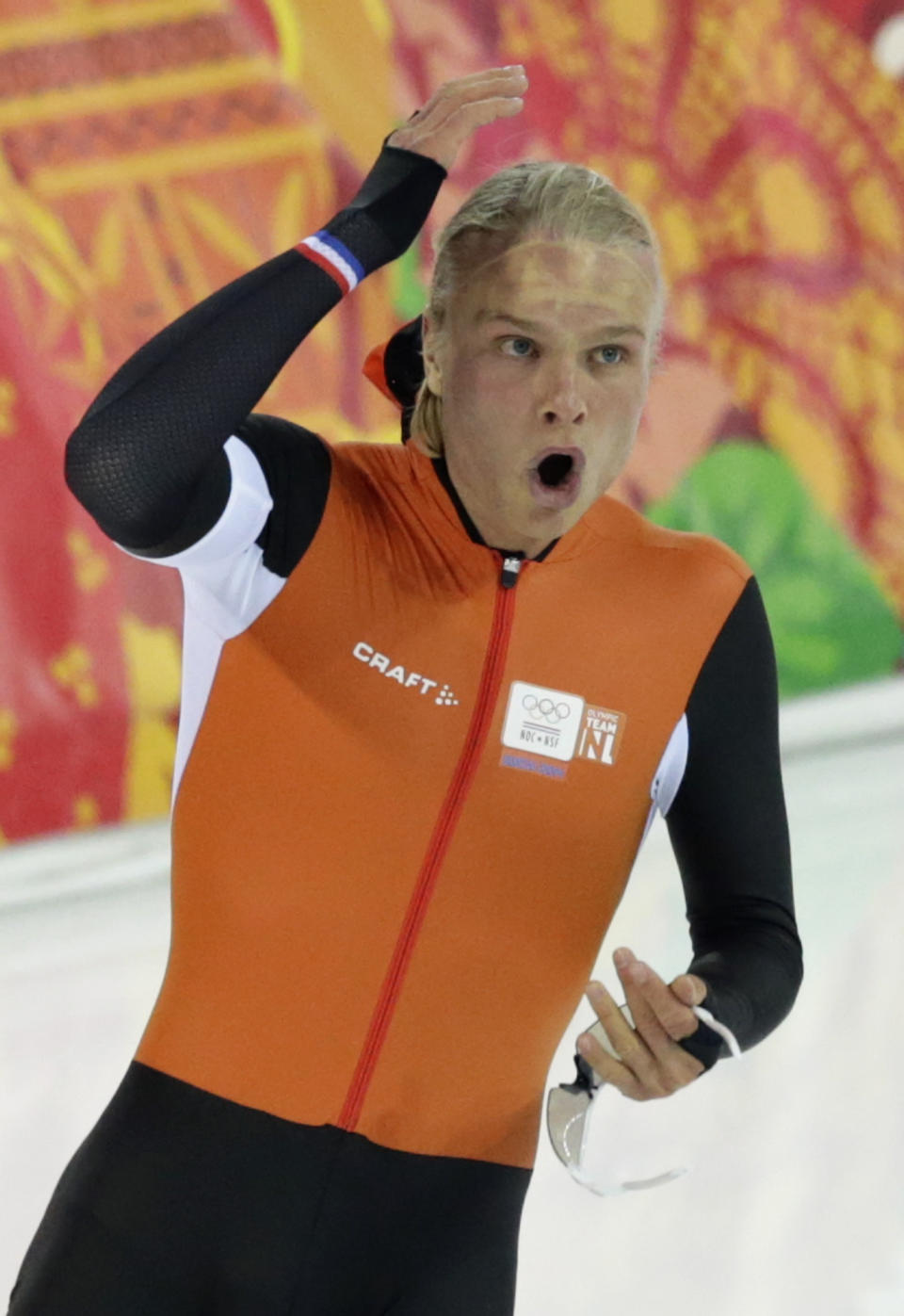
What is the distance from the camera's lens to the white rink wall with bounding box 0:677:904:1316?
7.76ft

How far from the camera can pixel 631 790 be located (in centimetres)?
152

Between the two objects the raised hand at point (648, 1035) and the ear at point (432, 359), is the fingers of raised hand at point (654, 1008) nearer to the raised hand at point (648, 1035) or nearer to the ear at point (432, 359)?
the raised hand at point (648, 1035)

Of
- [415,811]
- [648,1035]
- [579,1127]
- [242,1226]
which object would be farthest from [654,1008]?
→ [242,1226]

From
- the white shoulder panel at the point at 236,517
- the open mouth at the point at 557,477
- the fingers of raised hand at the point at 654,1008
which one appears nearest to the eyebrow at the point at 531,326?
the open mouth at the point at 557,477

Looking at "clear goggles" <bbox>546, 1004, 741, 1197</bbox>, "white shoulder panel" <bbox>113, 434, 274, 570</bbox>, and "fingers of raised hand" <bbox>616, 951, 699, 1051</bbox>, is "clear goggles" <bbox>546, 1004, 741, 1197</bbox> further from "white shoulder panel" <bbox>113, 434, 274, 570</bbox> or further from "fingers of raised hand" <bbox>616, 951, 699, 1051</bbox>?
"white shoulder panel" <bbox>113, 434, 274, 570</bbox>

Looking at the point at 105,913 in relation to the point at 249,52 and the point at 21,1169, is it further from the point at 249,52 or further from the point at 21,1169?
the point at 249,52

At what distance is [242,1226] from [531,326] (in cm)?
→ 74

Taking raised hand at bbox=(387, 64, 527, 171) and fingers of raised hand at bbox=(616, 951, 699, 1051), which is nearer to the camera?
fingers of raised hand at bbox=(616, 951, 699, 1051)

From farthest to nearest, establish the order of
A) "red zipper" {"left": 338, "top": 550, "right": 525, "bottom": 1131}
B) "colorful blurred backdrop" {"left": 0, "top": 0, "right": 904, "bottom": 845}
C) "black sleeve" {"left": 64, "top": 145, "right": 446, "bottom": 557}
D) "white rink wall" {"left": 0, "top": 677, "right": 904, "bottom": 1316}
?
1. "colorful blurred backdrop" {"left": 0, "top": 0, "right": 904, "bottom": 845}
2. "white rink wall" {"left": 0, "top": 677, "right": 904, "bottom": 1316}
3. "red zipper" {"left": 338, "top": 550, "right": 525, "bottom": 1131}
4. "black sleeve" {"left": 64, "top": 145, "right": 446, "bottom": 557}

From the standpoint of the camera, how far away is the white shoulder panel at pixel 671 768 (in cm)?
153

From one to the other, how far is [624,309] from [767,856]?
46 cm

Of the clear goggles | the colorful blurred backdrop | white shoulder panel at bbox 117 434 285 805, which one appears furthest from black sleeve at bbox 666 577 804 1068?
the colorful blurred backdrop

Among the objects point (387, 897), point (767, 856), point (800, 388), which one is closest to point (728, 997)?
point (767, 856)

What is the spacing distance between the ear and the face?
0.04 m
